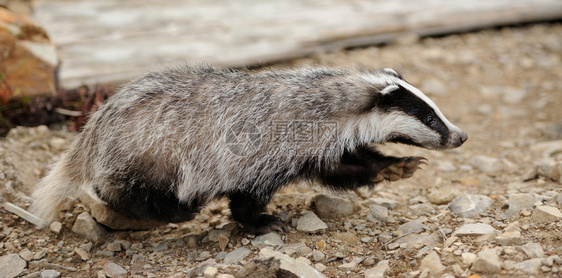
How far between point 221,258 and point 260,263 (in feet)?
2.09

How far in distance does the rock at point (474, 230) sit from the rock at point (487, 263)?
0.48 m

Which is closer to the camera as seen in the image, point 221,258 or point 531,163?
point 221,258

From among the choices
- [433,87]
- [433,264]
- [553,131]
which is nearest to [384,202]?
[433,264]

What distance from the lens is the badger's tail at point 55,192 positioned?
478 cm

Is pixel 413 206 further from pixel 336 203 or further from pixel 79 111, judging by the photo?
pixel 79 111

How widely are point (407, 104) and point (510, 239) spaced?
1288 mm

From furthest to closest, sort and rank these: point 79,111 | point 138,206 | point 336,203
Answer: point 79,111 < point 336,203 < point 138,206

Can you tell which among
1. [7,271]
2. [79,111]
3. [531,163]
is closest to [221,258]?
[7,271]

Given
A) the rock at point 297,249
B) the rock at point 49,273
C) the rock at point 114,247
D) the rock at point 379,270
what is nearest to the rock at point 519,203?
the rock at point 379,270

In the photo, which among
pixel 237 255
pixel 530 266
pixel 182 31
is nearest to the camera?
pixel 530 266

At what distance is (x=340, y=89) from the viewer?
181 inches

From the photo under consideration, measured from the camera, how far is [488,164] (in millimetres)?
6164

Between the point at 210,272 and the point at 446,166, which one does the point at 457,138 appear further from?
the point at 210,272

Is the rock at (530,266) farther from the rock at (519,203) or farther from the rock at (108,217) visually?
the rock at (108,217)
